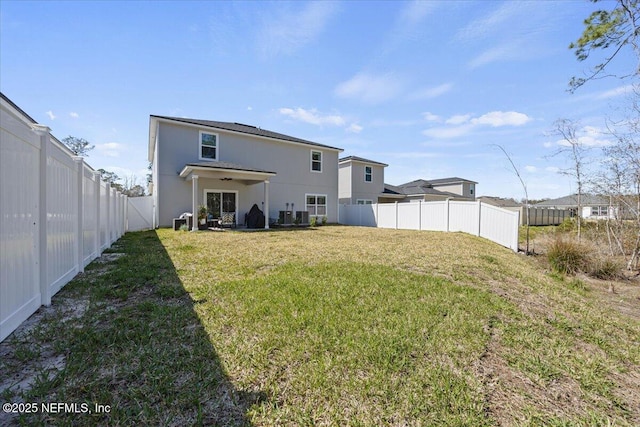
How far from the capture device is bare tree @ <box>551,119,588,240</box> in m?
10.2

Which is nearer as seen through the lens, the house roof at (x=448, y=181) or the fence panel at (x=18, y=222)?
the fence panel at (x=18, y=222)

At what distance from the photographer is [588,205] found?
13.9 m

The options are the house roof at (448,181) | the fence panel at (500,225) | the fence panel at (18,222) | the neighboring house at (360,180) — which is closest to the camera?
the fence panel at (18,222)

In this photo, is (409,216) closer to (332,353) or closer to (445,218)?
(445,218)

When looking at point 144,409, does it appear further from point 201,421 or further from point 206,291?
point 206,291

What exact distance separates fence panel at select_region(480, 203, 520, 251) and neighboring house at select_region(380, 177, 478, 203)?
12.6 metres

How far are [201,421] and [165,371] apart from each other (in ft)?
2.07

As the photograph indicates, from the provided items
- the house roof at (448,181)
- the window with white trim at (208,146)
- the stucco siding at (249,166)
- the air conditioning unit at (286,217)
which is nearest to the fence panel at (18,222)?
the stucco siding at (249,166)

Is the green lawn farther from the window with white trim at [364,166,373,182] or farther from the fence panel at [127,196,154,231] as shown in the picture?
the window with white trim at [364,166,373,182]

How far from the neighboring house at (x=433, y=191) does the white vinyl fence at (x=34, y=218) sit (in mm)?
21564

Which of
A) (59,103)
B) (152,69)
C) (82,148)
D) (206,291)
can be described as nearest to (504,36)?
(206,291)

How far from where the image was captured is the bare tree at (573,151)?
33.4 ft

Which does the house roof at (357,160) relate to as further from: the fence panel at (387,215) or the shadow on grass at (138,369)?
the shadow on grass at (138,369)

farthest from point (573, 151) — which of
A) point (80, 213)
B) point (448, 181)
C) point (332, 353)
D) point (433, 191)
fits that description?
point (448, 181)
